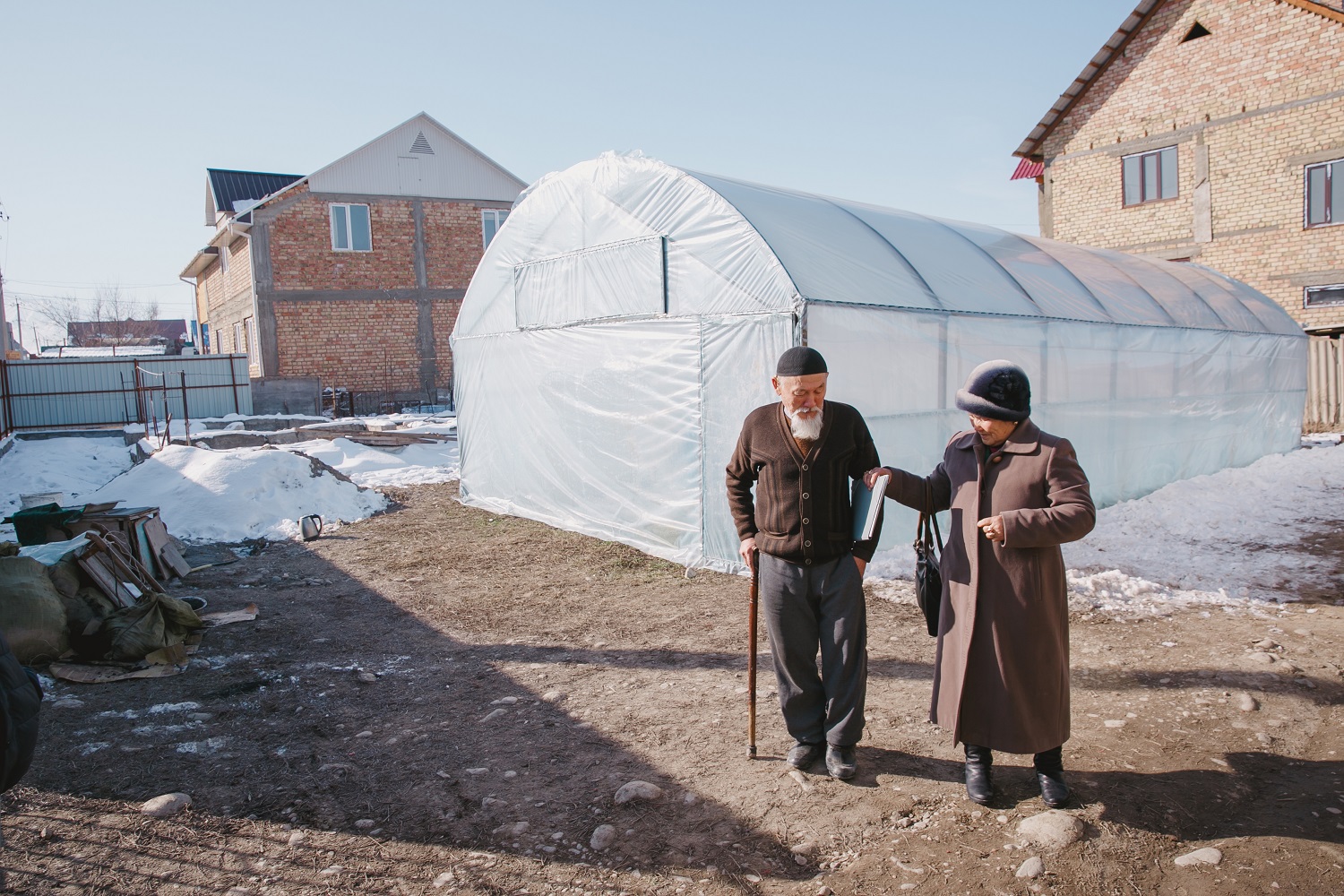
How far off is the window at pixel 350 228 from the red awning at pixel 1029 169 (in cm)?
1793

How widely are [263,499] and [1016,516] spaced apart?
9331mm

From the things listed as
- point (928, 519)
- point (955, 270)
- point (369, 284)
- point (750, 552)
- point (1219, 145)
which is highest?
point (1219, 145)

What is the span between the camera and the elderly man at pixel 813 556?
11.7 ft

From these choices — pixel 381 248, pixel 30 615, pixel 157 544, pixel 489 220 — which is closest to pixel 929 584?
pixel 30 615

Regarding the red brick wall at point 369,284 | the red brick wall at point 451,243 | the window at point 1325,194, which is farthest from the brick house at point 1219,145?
the red brick wall at point 369,284

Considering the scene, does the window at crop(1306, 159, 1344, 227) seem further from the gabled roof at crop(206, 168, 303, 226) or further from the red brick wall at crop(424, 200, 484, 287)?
the gabled roof at crop(206, 168, 303, 226)

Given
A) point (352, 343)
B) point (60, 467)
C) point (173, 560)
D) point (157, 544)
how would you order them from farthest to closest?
point (352, 343) → point (60, 467) → point (173, 560) → point (157, 544)

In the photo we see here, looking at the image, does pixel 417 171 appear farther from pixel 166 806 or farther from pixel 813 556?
pixel 813 556

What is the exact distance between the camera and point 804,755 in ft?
12.3

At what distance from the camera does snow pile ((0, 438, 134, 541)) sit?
12320mm

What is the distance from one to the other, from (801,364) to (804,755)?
1683 millimetres

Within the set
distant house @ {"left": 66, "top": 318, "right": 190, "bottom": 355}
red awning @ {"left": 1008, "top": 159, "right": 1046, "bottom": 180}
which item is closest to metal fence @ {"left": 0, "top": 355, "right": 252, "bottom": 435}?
red awning @ {"left": 1008, "top": 159, "right": 1046, "bottom": 180}

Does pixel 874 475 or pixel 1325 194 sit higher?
pixel 1325 194

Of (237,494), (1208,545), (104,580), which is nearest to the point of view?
(104,580)
